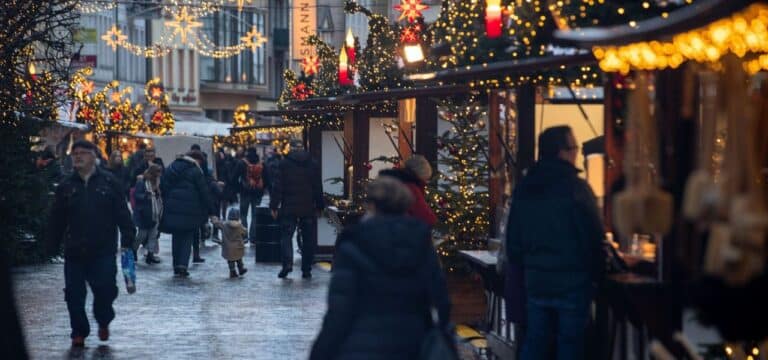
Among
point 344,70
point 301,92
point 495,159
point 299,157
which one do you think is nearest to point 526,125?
point 495,159

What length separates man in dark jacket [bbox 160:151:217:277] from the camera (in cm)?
2433

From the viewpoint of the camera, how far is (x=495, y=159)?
14.4 metres

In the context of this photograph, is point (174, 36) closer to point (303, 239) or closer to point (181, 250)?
point (181, 250)

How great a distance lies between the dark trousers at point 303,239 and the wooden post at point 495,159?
9.55 metres

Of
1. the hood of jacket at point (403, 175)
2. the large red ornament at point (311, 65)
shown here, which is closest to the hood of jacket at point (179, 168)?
the hood of jacket at point (403, 175)

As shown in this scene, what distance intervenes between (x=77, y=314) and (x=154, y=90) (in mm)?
58228

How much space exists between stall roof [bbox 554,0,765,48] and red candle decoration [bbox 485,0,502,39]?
454 cm

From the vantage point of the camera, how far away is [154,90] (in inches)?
2879

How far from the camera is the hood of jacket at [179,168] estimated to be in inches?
966

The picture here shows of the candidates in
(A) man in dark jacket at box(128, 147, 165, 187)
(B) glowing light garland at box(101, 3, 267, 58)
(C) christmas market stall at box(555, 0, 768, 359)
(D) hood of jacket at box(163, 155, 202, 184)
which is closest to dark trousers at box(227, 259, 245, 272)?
(D) hood of jacket at box(163, 155, 202, 184)

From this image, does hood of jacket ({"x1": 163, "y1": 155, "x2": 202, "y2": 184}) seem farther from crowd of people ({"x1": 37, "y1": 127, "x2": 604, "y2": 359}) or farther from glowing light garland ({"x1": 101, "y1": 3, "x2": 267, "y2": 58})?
glowing light garland ({"x1": 101, "y1": 3, "x2": 267, "y2": 58})

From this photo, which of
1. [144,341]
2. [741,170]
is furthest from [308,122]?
[741,170]

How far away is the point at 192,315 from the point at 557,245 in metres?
8.12

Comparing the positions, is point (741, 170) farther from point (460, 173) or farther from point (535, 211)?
point (460, 173)
